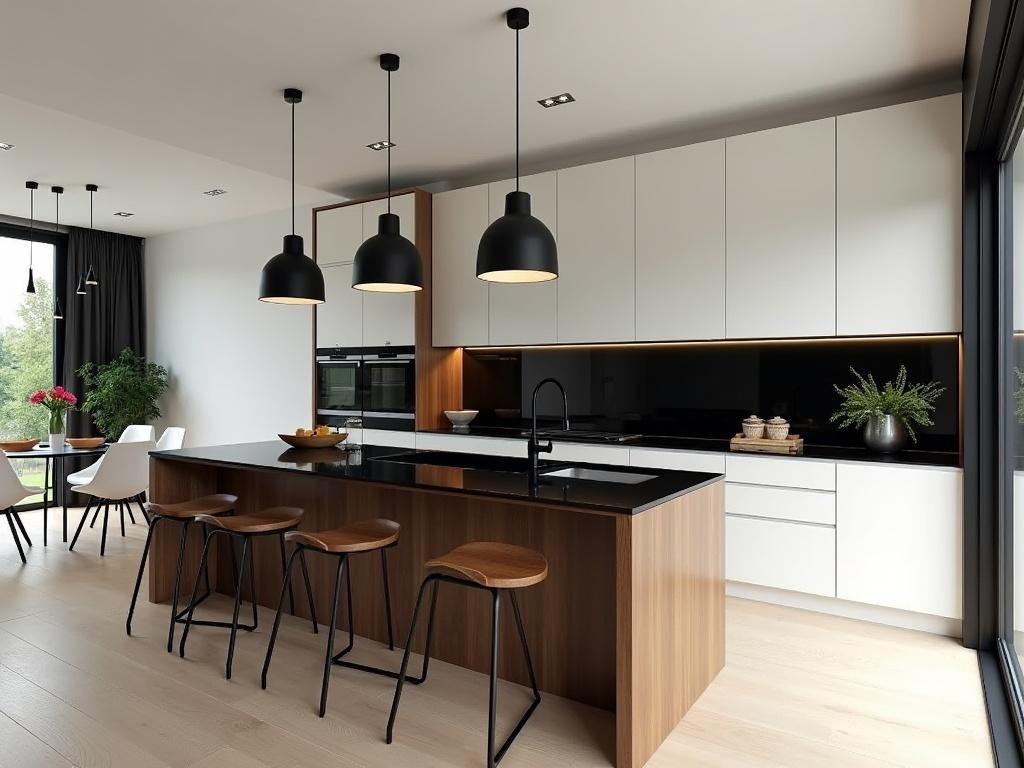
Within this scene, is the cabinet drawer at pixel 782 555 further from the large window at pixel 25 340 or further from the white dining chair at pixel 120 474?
the large window at pixel 25 340

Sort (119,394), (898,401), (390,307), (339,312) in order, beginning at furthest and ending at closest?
1. (119,394)
2. (339,312)
3. (390,307)
4. (898,401)

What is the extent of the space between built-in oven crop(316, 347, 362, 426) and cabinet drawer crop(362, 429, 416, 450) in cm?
19

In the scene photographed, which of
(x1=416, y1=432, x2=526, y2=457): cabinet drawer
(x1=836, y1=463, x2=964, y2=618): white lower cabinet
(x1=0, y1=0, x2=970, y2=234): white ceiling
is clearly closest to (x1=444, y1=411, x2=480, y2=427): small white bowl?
(x1=416, y1=432, x2=526, y2=457): cabinet drawer

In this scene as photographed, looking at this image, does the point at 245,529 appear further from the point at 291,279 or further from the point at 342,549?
the point at 291,279

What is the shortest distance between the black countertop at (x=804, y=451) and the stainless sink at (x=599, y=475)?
3.76ft

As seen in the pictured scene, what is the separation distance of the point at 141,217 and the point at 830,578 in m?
6.63

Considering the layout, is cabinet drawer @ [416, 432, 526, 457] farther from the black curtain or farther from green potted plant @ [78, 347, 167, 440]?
the black curtain

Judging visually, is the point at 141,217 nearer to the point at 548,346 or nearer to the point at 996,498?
the point at 548,346

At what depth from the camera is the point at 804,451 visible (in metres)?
3.81

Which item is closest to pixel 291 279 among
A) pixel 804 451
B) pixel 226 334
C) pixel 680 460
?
pixel 680 460

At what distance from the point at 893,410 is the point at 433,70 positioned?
2.84m

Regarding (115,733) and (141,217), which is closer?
(115,733)

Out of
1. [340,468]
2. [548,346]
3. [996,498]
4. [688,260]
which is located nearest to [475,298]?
[548,346]

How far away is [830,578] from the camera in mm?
3490
